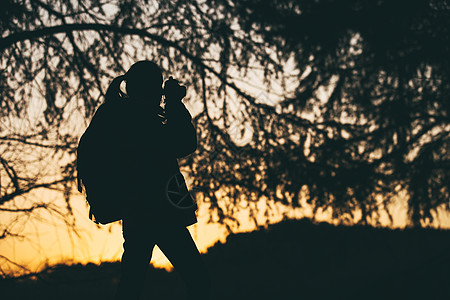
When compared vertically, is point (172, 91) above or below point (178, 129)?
above

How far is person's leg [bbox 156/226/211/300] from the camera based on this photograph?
2.48 metres

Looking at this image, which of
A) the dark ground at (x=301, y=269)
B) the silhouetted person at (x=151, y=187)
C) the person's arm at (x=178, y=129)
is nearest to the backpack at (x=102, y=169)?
the silhouetted person at (x=151, y=187)

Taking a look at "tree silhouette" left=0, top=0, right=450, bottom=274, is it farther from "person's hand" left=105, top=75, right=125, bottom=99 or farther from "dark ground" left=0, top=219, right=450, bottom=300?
"person's hand" left=105, top=75, right=125, bottom=99

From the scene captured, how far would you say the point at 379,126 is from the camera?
5379mm

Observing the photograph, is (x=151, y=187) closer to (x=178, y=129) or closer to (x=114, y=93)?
(x=178, y=129)

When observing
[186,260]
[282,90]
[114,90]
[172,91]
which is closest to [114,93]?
[114,90]

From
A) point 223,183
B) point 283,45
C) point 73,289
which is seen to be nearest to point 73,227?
point 73,289

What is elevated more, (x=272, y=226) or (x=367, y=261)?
(x=272, y=226)

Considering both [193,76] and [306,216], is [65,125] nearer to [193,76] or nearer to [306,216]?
[193,76]

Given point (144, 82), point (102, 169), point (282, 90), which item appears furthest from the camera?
point (282, 90)

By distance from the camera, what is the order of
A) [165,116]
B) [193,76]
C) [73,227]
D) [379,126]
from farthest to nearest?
[379,126], [193,76], [73,227], [165,116]

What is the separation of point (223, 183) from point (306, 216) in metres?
1.10

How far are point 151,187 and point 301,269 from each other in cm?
343

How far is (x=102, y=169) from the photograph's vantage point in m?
2.42
